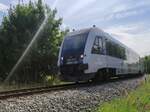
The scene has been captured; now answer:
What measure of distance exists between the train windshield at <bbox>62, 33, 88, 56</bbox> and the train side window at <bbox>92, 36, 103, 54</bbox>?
761 millimetres

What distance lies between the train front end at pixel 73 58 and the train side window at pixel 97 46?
774 mm

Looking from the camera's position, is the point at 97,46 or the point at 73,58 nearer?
the point at 73,58

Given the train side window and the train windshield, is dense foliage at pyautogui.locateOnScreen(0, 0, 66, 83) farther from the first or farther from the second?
the train side window

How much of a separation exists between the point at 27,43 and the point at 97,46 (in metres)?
8.44

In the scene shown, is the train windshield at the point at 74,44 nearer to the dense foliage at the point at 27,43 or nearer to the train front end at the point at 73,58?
the train front end at the point at 73,58

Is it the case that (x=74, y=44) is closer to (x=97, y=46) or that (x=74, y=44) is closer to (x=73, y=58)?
(x=73, y=58)

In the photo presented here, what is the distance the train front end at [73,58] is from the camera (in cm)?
1644

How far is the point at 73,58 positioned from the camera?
55.8ft

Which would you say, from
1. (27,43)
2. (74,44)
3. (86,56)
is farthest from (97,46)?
(27,43)

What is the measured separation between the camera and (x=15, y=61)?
24.5 metres

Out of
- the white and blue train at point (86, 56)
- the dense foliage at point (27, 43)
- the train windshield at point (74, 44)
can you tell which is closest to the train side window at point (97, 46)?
the white and blue train at point (86, 56)

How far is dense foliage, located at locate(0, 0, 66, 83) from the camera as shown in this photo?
24.6 m

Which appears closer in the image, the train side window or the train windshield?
the train windshield

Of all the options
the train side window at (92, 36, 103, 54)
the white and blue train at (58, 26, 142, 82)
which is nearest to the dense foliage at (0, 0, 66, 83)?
the white and blue train at (58, 26, 142, 82)
